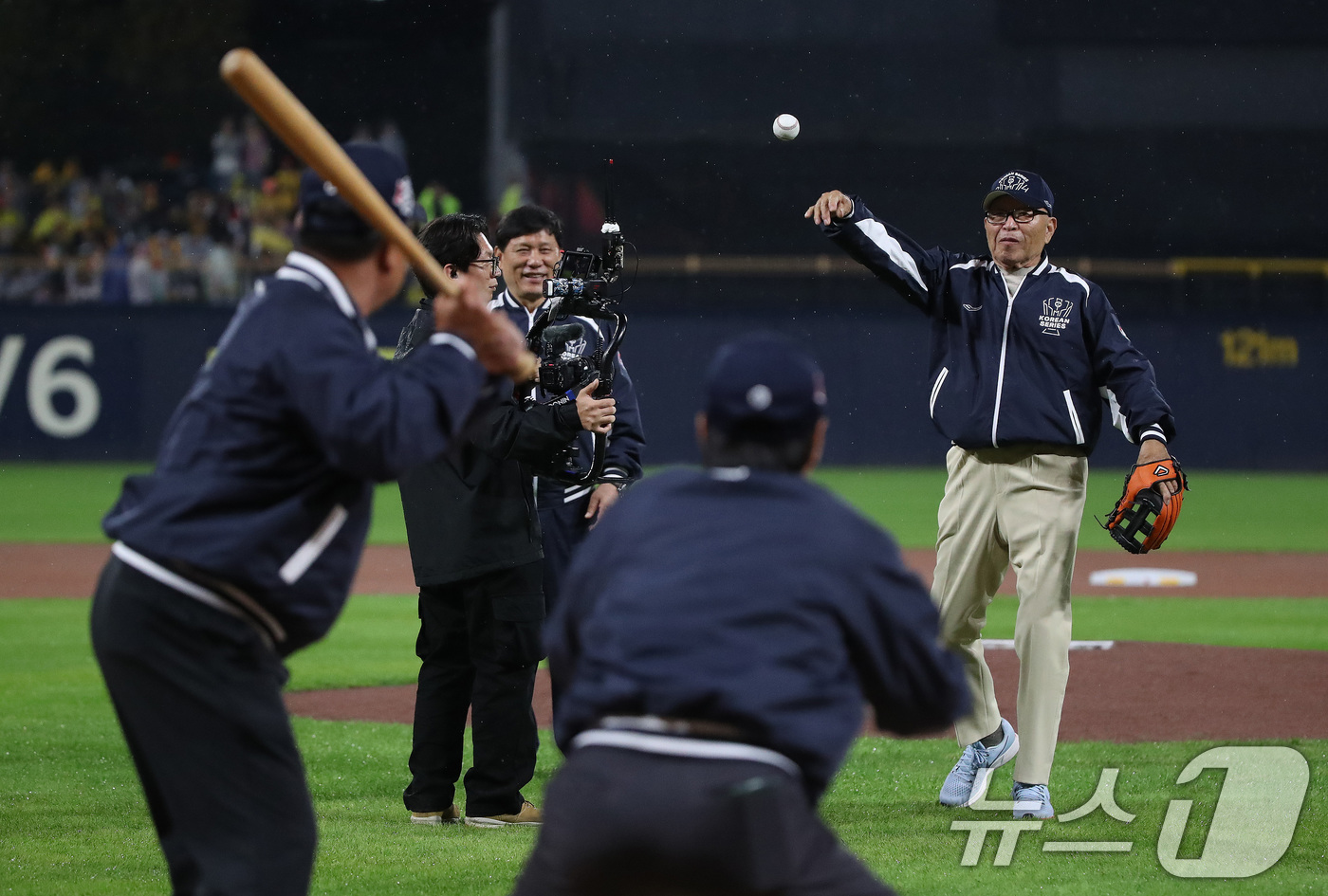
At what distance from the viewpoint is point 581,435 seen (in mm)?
6996

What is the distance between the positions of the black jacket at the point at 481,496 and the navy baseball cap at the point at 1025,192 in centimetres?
199

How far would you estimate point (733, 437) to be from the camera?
2979 millimetres

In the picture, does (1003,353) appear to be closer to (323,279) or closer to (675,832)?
(323,279)

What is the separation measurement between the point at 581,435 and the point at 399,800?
5.59ft

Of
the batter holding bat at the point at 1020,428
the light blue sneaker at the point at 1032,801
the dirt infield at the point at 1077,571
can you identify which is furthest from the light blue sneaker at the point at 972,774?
the dirt infield at the point at 1077,571

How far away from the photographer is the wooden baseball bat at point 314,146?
3570 millimetres

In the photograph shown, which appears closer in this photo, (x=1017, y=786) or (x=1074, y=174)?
(x=1017, y=786)

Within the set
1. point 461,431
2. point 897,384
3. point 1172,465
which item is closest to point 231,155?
point 897,384

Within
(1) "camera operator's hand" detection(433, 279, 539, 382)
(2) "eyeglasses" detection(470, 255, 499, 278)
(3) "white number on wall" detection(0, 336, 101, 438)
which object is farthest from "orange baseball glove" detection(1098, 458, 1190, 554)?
(3) "white number on wall" detection(0, 336, 101, 438)

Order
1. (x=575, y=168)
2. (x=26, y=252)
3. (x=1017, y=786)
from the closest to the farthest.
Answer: (x=1017, y=786), (x=26, y=252), (x=575, y=168)

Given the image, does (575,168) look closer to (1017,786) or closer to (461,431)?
(1017,786)

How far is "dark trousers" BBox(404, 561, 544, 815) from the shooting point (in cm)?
618

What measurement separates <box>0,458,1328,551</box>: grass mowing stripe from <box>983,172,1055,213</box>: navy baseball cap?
378 inches

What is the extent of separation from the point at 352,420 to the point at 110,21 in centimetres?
2832
